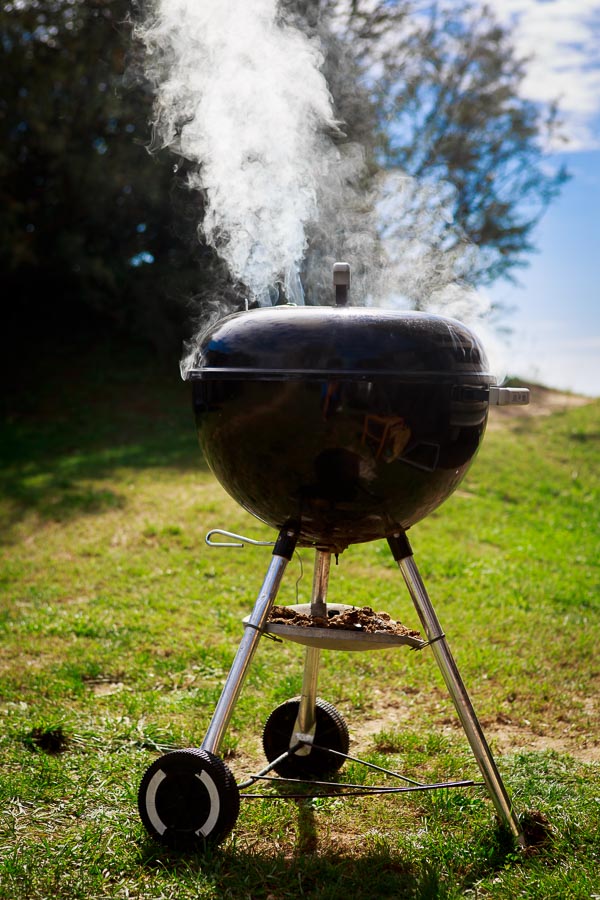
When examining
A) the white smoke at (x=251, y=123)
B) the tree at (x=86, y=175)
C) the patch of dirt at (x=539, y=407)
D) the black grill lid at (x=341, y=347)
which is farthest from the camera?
the patch of dirt at (x=539, y=407)

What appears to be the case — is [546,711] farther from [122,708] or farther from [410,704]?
[122,708]

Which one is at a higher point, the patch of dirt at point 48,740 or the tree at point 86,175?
the tree at point 86,175

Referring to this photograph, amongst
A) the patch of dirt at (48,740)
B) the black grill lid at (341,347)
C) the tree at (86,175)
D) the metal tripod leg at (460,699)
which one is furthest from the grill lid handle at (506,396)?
the tree at (86,175)

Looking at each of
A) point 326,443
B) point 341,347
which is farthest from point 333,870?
point 341,347

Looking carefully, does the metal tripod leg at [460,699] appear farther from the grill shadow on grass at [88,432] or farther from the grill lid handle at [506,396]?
the grill shadow on grass at [88,432]

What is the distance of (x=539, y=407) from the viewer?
10.5 metres

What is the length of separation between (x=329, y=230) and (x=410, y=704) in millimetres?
1992

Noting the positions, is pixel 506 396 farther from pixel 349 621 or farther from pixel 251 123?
pixel 251 123

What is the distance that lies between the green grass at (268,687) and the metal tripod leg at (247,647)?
0.32 metres

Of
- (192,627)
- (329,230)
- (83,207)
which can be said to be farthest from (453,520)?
(83,207)

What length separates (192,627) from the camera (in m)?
4.00

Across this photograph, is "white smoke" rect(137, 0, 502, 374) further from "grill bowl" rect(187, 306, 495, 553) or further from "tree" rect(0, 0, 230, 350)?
"tree" rect(0, 0, 230, 350)

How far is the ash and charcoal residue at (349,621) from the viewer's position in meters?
2.18

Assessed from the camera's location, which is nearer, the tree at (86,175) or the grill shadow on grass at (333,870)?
the grill shadow on grass at (333,870)
